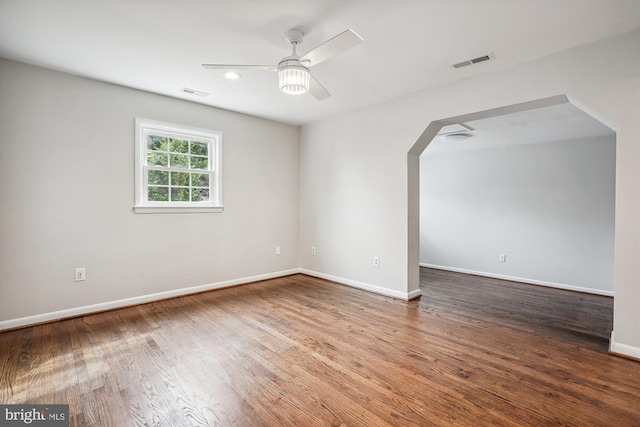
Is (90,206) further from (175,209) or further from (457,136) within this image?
(457,136)

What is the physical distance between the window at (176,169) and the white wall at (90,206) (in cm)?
10

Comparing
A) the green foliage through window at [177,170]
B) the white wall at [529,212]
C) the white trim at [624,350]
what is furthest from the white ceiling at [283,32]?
the white wall at [529,212]

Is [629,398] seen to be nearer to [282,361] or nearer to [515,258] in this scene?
[282,361]

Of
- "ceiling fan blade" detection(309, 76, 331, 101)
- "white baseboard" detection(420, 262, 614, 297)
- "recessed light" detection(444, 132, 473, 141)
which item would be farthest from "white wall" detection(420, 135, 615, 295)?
"ceiling fan blade" detection(309, 76, 331, 101)

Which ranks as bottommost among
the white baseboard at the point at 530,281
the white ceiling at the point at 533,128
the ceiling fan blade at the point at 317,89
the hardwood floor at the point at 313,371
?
the white baseboard at the point at 530,281

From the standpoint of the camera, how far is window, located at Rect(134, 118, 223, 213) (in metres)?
3.60

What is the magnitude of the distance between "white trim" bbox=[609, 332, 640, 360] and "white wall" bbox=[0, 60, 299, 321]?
4073 mm

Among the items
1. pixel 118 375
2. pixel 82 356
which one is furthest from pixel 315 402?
pixel 82 356

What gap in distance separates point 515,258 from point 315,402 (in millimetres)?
4790

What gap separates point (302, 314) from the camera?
3.22m

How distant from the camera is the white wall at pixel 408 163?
2.31 meters

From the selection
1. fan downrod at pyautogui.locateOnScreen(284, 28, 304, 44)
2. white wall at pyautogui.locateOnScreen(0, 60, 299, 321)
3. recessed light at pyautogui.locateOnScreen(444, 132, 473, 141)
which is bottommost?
white wall at pyautogui.locateOnScreen(0, 60, 299, 321)

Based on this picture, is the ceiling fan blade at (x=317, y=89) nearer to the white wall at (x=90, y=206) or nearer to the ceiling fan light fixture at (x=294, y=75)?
the ceiling fan light fixture at (x=294, y=75)

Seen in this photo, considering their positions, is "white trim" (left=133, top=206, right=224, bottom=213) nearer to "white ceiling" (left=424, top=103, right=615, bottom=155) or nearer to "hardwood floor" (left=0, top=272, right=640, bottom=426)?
"hardwood floor" (left=0, top=272, right=640, bottom=426)
